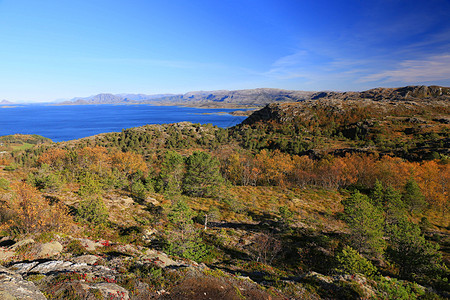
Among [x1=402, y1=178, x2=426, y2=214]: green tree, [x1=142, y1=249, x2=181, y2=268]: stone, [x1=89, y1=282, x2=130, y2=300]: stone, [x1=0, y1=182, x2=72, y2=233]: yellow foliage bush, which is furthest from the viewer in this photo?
[x1=402, y1=178, x2=426, y2=214]: green tree

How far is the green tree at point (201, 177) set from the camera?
62125mm

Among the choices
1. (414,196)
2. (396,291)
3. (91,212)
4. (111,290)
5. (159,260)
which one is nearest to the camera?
(111,290)

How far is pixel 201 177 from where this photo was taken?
62938mm

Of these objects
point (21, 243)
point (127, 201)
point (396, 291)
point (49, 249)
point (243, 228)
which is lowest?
point (243, 228)

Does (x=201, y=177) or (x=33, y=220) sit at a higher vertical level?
(x=33, y=220)

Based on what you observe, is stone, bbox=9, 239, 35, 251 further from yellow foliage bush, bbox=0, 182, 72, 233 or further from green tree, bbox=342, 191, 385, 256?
green tree, bbox=342, 191, 385, 256

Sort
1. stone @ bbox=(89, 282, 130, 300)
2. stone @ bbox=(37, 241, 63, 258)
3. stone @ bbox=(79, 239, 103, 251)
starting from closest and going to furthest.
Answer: stone @ bbox=(89, 282, 130, 300) → stone @ bbox=(37, 241, 63, 258) → stone @ bbox=(79, 239, 103, 251)

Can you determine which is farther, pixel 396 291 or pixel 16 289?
pixel 396 291

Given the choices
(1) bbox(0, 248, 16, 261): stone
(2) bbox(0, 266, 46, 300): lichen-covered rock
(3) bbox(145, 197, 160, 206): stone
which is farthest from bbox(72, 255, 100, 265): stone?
(3) bbox(145, 197, 160, 206): stone

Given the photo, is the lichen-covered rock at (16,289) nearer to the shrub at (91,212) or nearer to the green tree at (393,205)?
the shrub at (91,212)

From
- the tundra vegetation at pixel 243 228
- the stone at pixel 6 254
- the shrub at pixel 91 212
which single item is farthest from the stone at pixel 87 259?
the shrub at pixel 91 212

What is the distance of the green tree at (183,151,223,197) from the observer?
6212 cm

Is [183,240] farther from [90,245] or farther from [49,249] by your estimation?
[49,249]

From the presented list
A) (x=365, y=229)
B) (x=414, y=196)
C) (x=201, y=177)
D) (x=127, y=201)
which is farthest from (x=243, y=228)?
(x=414, y=196)
